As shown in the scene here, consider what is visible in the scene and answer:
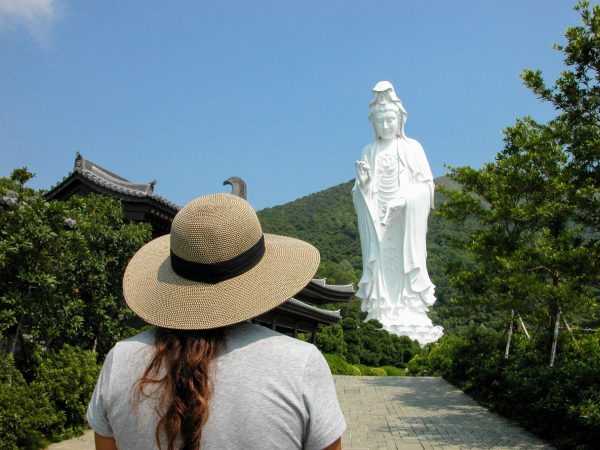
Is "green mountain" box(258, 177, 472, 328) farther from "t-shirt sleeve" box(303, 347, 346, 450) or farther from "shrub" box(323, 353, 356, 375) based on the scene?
"t-shirt sleeve" box(303, 347, 346, 450)

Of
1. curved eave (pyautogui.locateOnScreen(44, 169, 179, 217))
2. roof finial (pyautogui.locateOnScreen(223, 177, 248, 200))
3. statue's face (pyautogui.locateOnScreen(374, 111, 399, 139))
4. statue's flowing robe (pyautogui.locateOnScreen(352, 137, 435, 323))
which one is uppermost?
statue's face (pyautogui.locateOnScreen(374, 111, 399, 139))

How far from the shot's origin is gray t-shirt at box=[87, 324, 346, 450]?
4.10 ft

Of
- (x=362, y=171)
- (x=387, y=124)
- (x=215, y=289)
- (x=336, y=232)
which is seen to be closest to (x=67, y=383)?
(x=215, y=289)

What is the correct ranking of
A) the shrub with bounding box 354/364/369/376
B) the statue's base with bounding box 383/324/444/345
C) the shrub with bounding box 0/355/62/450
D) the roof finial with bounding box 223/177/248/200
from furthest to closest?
the statue's base with bounding box 383/324/444/345, the shrub with bounding box 354/364/369/376, the roof finial with bounding box 223/177/248/200, the shrub with bounding box 0/355/62/450

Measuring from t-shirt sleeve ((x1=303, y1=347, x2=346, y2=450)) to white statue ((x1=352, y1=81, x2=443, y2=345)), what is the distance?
18.3 meters

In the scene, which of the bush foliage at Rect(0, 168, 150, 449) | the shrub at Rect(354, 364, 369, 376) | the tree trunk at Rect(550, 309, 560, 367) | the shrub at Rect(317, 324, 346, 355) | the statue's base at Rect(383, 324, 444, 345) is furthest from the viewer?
the statue's base at Rect(383, 324, 444, 345)

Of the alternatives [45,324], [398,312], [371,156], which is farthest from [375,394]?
[371,156]

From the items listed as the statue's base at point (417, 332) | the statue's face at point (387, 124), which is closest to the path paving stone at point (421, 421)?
the statue's base at point (417, 332)

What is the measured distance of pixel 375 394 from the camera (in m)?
10.6

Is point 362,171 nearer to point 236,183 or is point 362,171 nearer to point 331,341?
point 331,341

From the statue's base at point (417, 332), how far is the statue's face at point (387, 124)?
19.4 feet

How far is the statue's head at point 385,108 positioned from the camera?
19844 mm

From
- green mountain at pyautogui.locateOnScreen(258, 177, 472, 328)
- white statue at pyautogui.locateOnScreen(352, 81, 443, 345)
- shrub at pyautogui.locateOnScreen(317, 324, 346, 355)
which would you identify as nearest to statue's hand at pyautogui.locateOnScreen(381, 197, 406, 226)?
white statue at pyautogui.locateOnScreen(352, 81, 443, 345)

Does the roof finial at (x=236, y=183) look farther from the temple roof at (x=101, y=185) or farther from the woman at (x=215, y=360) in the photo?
the woman at (x=215, y=360)
